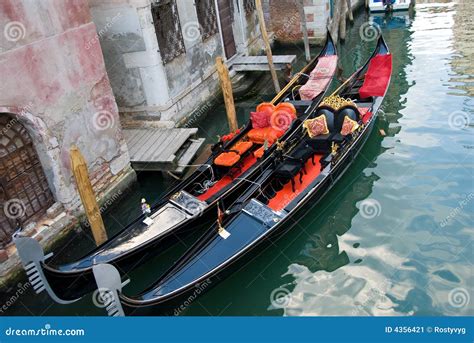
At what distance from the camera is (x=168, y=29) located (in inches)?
309

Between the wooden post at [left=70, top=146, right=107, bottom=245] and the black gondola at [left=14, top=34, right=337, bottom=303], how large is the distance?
345 mm

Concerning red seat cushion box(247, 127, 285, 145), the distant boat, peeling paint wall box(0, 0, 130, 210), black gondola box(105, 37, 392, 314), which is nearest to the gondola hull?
black gondola box(105, 37, 392, 314)

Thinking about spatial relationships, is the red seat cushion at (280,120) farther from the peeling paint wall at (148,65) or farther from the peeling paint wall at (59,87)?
Result: the peeling paint wall at (59,87)

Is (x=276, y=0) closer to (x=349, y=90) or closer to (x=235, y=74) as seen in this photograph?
(x=235, y=74)

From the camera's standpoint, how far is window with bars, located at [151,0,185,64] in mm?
7598

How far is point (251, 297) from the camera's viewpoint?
15.2ft

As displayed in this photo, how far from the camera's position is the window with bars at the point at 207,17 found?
9.17 metres

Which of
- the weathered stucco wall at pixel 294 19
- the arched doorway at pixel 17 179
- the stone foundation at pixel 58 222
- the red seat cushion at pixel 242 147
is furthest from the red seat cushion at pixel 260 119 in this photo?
the weathered stucco wall at pixel 294 19

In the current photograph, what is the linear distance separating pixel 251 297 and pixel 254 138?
9.09 ft

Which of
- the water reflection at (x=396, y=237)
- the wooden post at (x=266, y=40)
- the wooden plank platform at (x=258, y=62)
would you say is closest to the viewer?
the water reflection at (x=396, y=237)

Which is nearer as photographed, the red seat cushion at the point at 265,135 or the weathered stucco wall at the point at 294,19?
the red seat cushion at the point at 265,135

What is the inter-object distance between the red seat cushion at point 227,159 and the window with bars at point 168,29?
2711 millimetres

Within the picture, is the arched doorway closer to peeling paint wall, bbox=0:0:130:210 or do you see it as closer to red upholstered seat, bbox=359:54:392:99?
peeling paint wall, bbox=0:0:130:210

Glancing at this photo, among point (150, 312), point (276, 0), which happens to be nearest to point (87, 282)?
point (150, 312)
